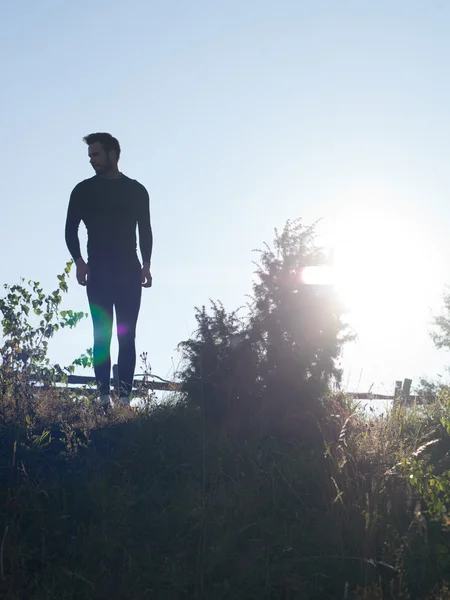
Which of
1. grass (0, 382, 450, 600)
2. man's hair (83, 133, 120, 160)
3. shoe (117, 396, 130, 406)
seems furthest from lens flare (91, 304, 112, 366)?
man's hair (83, 133, 120, 160)

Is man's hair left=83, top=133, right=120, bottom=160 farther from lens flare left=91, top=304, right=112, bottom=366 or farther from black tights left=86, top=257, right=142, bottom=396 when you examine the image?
lens flare left=91, top=304, right=112, bottom=366

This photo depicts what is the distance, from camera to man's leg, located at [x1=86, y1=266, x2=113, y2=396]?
300 inches

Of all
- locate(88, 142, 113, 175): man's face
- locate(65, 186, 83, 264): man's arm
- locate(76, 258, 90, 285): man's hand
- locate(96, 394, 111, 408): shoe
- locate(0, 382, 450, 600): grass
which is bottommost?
locate(0, 382, 450, 600): grass

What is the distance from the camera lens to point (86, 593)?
4.10m

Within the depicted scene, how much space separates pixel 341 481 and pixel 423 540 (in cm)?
75

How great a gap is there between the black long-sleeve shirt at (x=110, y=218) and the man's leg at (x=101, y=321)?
244mm

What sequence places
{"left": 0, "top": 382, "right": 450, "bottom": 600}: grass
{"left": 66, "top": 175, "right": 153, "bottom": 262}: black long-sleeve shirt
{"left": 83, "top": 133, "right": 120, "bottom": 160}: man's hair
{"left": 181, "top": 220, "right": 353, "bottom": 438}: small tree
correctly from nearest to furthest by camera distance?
{"left": 0, "top": 382, "right": 450, "bottom": 600}: grass, {"left": 181, "top": 220, "right": 353, "bottom": 438}: small tree, {"left": 66, "top": 175, "right": 153, "bottom": 262}: black long-sleeve shirt, {"left": 83, "top": 133, "right": 120, "bottom": 160}: man's hair

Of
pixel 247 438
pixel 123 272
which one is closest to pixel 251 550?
pixel 247 438

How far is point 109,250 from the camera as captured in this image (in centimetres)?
770

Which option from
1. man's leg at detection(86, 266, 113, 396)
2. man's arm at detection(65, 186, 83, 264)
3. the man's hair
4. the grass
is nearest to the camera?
the grass

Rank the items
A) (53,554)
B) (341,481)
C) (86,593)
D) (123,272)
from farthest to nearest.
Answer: (123,272)
(341,481)
(53,554)
(86,593)


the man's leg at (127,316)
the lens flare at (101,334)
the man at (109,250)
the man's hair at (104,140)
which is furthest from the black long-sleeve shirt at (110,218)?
the lens flare at (101,334)

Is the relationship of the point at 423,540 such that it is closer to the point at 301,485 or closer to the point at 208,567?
the point at 301,485

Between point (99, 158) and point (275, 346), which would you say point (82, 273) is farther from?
point (275, 346)
